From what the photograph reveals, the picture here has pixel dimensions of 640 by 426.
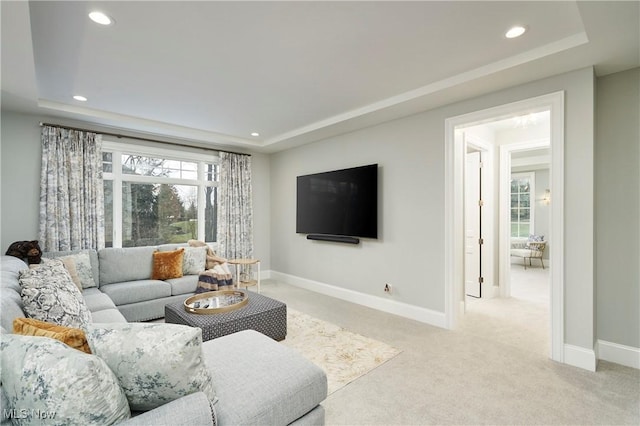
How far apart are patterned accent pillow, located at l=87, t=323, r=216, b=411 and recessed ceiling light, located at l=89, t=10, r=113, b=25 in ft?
6.81

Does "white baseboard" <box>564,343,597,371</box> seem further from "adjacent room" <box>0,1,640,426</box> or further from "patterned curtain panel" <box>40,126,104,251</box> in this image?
"patterned curtain panel" <box>40,126,104,251</box>

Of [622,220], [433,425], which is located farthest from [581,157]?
[433,425]

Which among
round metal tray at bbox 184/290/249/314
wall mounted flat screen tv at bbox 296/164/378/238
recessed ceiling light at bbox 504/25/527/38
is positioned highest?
recessed ceiling light at bbox 504/25/527/38

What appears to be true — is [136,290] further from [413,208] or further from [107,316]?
[413,208]

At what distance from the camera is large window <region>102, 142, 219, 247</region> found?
15.2ft

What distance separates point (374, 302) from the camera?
4.37m

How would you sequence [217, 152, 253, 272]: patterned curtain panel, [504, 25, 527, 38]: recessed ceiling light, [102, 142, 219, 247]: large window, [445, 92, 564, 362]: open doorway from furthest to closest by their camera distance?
[217, 152, 253, 272]: patterned curtain panel < [102, 142, 219, 247]: large window < [445, 92, 564, 362]: open doorway < [504, 25, 527, 38]: recessed ceiling light

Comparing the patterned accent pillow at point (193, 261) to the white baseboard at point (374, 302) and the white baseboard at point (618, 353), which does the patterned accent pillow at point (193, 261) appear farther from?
Answer: the white baseboard at point (618, 353)

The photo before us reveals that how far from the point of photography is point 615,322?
2760mm

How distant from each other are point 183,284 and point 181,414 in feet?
10.4

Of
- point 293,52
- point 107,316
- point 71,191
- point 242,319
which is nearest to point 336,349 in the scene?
point 242,319

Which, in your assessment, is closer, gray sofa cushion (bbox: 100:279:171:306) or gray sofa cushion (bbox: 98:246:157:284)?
gray sofa cushion (bbox: 100:279:171:306)

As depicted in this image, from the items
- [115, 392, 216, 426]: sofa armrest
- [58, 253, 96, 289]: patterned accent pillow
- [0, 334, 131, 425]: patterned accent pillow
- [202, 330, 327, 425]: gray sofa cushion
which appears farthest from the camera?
[58, 253, 96, 289]: patterned accent pillow

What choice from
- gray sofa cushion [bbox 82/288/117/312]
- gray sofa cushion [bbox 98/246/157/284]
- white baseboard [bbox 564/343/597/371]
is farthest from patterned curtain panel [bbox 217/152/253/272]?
white baseboard [bbox 564/343/597/371]
